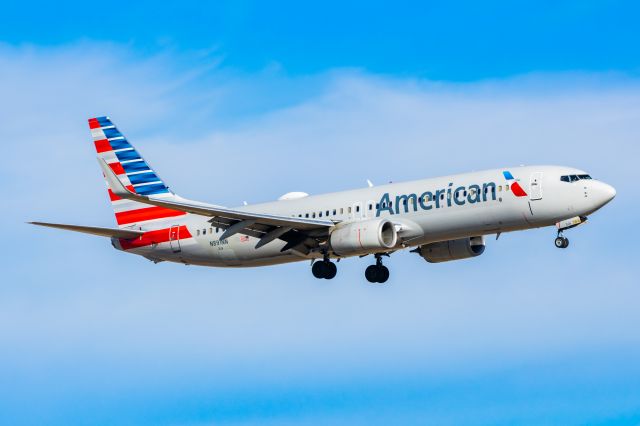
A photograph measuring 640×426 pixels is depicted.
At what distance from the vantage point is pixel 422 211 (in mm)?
56594

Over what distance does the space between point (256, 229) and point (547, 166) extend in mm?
13710

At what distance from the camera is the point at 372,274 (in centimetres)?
6188

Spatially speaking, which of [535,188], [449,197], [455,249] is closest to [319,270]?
[455,249]

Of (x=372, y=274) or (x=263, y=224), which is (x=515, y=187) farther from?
(x=263, y=224)

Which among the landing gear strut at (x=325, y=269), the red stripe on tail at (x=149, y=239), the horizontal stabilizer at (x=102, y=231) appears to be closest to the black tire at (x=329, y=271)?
the landing gear strut at (x=325, y=269)

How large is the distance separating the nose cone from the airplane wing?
39.2ft

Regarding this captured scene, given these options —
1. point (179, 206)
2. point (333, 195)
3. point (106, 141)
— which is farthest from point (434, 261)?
point (106, 141)

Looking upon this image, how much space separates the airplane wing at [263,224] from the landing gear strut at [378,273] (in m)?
3.96

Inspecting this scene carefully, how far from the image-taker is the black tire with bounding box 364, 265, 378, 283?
61.8 meters

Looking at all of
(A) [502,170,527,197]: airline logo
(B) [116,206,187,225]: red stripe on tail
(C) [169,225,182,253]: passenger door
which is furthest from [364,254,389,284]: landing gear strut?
(B) [116,206,187,225]: red stripe on tail

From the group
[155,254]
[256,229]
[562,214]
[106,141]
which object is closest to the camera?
[562,214]

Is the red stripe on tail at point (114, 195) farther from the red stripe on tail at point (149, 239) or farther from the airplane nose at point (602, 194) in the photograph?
the airplane nose at point (602, 194)

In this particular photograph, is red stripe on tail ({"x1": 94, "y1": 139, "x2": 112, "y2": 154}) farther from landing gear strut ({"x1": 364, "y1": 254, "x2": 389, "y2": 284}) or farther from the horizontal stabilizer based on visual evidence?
landing gear strut ({"x1": 364, "y1": 254, "x2": 389, "y2": 284})

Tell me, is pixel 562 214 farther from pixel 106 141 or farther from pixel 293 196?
pixel 106 141
